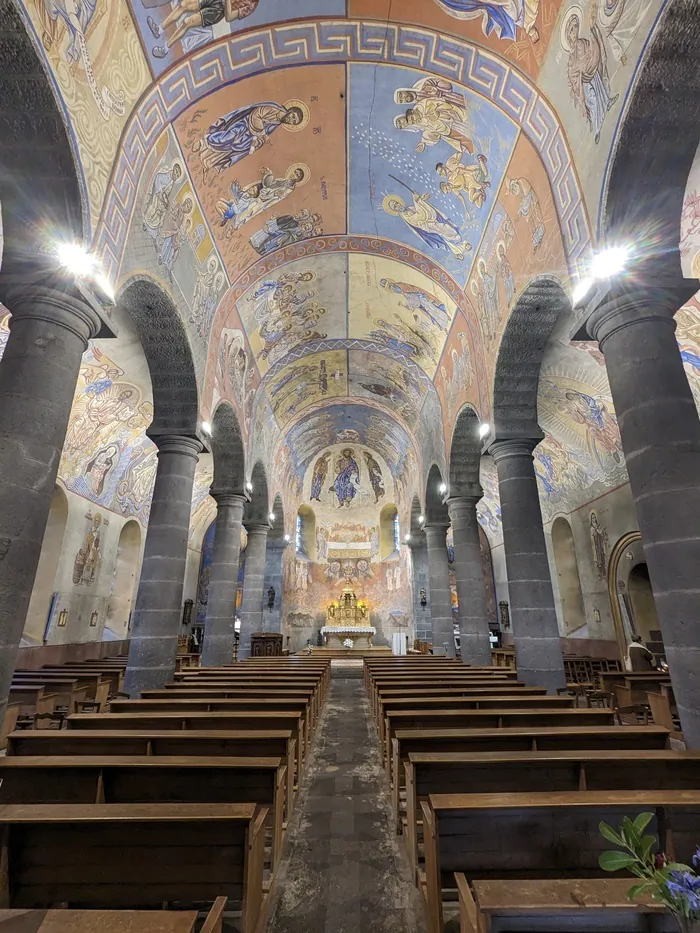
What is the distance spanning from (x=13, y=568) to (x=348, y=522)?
23.3 meters

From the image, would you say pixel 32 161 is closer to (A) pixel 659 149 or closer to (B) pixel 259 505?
(A) pixel 659 149

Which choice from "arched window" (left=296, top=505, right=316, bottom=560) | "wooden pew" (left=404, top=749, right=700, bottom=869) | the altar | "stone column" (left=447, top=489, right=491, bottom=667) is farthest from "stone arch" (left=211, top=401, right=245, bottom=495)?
"arched window" (left=296, top=505, right=316, bottom=560)

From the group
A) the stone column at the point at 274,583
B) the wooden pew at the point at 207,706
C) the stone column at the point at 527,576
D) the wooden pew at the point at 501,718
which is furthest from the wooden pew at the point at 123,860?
the stone column at the point at 274,583

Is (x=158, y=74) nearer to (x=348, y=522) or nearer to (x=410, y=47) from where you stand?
(x=410, y=47)

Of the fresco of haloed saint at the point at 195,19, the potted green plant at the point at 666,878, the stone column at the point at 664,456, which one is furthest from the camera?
the fresco of haloed saint at the point at 195,19

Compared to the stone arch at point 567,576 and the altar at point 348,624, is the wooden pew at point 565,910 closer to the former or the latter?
the stone arch at point 567,576

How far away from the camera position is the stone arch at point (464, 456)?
12.6m

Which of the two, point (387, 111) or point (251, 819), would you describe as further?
point (387, 111)

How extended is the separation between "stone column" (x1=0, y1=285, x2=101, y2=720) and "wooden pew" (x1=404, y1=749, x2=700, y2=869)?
3.78m

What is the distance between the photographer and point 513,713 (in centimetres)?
481

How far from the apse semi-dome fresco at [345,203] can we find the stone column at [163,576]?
1180 millimetres

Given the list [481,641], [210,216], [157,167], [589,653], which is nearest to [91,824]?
[157,167]

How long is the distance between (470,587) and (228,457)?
25.7ft

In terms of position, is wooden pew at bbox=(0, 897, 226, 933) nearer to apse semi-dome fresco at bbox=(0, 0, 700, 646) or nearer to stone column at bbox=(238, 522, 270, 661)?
apse semi-dome fresco at bbox=(0, 0, 700, 646)
